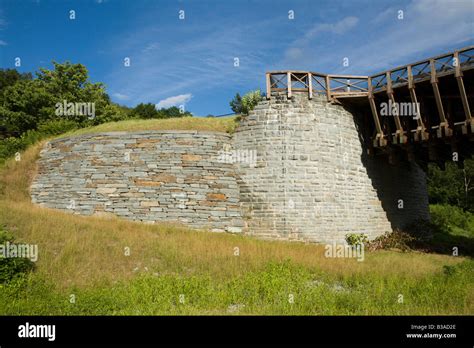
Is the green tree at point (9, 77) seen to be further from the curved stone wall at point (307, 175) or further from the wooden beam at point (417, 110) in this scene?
the wooden beam at point (417, 110)

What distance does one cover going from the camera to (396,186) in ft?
66.4

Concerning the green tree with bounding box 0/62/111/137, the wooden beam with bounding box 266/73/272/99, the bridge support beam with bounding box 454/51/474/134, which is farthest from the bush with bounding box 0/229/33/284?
the green tree with bounding box 0/62/111/137

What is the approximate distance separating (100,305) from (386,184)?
53.7 ft

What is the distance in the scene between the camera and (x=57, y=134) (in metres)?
23.6

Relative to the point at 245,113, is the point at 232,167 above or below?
below

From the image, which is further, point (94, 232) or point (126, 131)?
point (126, 131)

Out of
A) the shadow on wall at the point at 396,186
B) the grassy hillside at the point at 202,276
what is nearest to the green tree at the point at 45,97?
the grassy hillside at the point at 202,276

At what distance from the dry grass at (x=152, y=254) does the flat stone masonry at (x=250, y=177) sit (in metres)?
1.45

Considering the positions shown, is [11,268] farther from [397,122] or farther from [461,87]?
[461,87]

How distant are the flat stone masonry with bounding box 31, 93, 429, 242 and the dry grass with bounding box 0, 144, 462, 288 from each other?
1.45m

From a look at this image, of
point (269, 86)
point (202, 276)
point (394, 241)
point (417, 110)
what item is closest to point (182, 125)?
point (269, 86)

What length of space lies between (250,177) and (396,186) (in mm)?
9085
